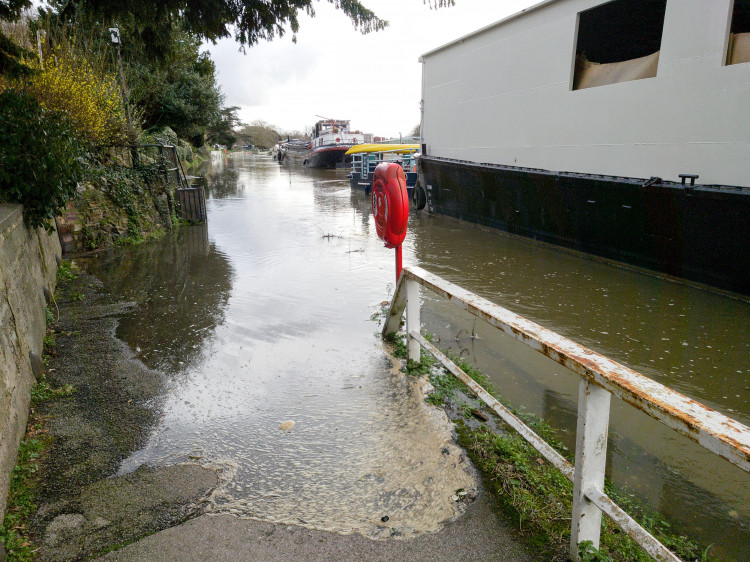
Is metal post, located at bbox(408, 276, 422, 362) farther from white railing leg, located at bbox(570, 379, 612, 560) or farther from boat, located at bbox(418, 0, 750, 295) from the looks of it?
boat, located at bbox(418, 0, 750, 295)

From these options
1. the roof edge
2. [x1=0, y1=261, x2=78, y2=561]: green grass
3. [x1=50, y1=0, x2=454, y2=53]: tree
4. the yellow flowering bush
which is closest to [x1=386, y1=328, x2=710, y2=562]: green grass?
[x1=0, y1=261, x2=78, y2=561]: green grass

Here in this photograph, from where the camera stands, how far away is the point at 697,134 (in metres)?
6.63

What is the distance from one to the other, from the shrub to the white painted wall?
24.5 ft

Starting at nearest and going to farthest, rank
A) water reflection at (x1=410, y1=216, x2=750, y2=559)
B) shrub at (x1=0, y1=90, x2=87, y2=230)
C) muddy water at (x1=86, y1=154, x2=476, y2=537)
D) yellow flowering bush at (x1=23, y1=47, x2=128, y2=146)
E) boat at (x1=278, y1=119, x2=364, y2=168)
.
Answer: muddy water at (x1=86, y1=154, x2=476, y2=537) → water reflection at (x1=410, y1=216, x2=750, y2=559) → shrub at (x1=0, y1=90, x2=87, y2=230) → yellow flowering bush at (x1=23, y1=47, x2=128, y2=146) → boat at (x1=278, y1=119, x2=364, y2=168)

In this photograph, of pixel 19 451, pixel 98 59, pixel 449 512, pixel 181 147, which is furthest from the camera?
pixel 181 147

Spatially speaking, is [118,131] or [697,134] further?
[118,131]

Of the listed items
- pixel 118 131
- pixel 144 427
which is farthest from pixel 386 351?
pixel 118 131

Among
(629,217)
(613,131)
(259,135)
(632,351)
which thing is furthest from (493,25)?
(259,135)

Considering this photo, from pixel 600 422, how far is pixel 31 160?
16.8 feet

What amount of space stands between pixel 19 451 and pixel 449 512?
2.40m

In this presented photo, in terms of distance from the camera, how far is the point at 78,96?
8.20 metres

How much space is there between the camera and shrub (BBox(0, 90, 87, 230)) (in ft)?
14.8

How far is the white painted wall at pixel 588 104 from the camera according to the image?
20.9 ft

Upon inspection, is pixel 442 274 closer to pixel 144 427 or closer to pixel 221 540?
pixel 144 427
